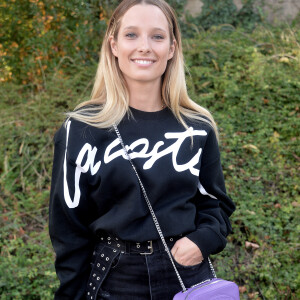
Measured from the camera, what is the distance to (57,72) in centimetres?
552

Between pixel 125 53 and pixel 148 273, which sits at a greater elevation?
pixel 125 53

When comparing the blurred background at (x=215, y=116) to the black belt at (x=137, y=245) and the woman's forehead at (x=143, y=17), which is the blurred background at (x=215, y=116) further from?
the woman's forehead at (x=143, y=17)

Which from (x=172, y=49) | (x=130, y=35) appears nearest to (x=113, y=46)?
(x=130, y=35)

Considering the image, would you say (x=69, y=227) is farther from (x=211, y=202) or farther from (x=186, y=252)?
(x=211, y=202)

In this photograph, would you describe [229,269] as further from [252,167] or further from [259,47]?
[259,47]

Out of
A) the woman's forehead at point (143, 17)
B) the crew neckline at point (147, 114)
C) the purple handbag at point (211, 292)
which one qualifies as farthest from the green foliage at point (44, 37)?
the purple handbag at point (211, 292)

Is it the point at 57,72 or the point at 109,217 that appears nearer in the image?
the point at 109,217

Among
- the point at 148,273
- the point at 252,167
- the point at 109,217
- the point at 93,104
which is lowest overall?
the point at 252,167

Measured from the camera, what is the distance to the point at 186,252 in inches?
80.7

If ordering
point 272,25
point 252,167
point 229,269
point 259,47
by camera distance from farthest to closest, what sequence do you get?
1. point 272,25
2. point 259,47
3. point 252,167
4. point 229,269

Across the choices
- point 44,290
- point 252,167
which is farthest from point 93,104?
point 252,167

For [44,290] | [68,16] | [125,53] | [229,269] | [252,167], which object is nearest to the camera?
[125,53]

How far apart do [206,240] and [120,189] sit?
0.47 meters

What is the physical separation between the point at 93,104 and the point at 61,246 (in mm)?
700
